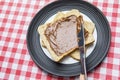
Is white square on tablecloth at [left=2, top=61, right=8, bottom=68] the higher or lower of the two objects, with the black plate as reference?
lower

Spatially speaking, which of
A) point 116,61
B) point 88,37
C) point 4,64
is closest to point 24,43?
point 4,64

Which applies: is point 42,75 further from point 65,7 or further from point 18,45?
point 65,7

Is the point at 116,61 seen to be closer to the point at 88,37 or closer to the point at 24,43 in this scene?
the point at 88,37

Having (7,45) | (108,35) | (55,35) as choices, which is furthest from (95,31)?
(7,45)

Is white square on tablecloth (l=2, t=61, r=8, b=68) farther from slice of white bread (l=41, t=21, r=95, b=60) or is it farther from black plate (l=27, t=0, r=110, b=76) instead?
slice of white bread (l=41, t=21, r=95, b=60)

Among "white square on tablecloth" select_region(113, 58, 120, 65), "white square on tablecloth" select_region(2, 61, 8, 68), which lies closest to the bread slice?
"white square on tablecloth" select_region(113, 58, 120, 65)
